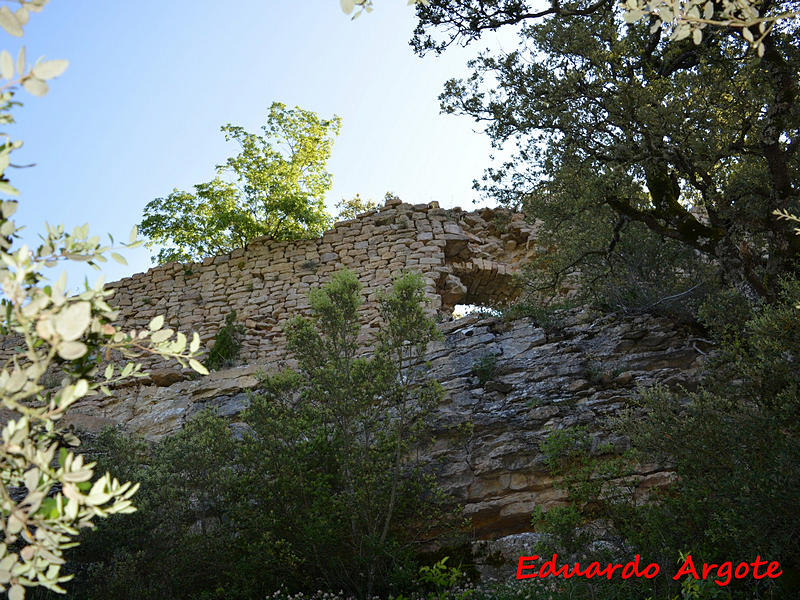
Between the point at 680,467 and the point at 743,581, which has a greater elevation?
the point at 680,467

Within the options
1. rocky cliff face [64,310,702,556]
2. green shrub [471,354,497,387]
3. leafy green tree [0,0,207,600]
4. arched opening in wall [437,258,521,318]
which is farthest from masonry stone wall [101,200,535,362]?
leafy green tree [0,0,207,600]

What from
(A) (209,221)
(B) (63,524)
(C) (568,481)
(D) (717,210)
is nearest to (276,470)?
(C) (568,481)

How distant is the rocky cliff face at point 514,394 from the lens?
691 cm

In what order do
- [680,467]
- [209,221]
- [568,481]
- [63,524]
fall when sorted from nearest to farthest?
1. [63,524]
2. [680,467]
3. [568,481]
4. [209,221]

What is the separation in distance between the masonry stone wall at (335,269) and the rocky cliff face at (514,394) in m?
2.07

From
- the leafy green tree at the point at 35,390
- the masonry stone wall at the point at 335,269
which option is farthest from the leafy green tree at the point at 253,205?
the leafy green tree at the point at 35,390

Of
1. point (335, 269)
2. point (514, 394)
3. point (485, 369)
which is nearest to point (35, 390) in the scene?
point (514, 394)

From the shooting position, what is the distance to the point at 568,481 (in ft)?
19.6

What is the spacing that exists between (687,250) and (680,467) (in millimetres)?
4294

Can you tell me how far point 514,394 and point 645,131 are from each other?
3136 millimetres

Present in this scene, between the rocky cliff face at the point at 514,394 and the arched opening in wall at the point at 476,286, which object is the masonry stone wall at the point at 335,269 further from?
the rocky cliff face at the point at 514,394

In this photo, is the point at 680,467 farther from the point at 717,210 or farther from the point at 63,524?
the point at 63,524

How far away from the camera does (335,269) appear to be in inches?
489

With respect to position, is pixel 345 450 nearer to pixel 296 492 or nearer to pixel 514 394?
pixel 296 492
